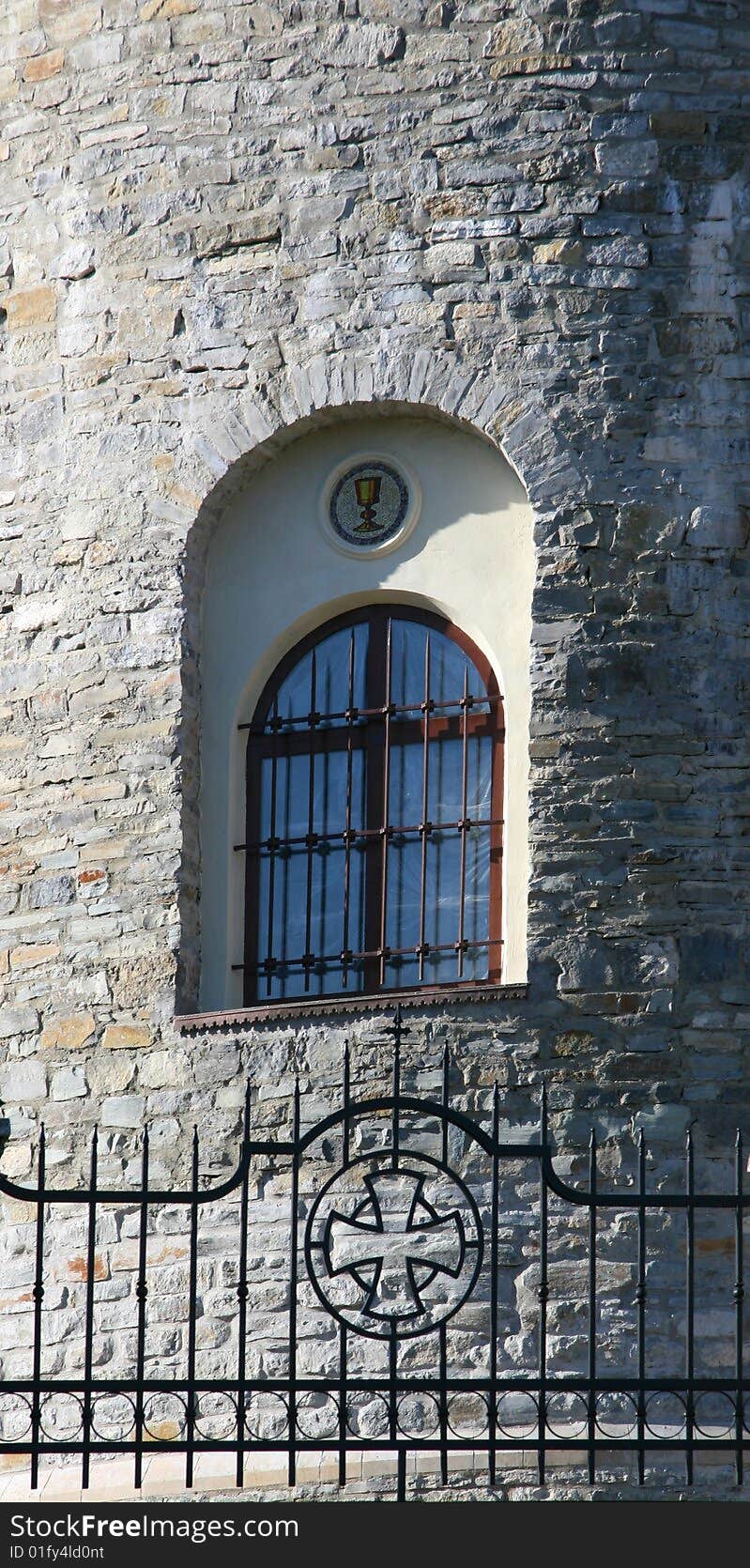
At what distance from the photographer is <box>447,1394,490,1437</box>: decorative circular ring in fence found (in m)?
9.62

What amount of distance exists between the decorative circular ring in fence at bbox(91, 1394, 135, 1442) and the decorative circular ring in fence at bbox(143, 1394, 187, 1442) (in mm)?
68

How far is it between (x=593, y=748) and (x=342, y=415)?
1898 millimetres

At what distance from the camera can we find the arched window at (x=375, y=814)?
10.8 m

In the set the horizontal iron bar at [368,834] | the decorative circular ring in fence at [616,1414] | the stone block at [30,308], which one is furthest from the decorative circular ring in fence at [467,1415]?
the stone block at [30,308]

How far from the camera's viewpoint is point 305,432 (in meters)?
11.3

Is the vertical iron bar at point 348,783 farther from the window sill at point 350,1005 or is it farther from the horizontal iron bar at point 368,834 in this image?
the window sill at point 350,1005

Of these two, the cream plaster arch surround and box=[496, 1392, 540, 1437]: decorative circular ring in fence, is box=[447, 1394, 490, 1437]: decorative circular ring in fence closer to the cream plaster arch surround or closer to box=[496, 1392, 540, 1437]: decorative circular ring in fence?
box=[496, 1392, 540, 1437]: decorative circular ring in fence

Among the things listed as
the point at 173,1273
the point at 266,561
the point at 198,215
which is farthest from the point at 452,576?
the point at 173,1273

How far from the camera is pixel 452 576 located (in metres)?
11.1

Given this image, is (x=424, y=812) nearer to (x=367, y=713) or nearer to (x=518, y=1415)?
(x=367, y=713)

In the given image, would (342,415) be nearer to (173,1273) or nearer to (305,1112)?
(305,1112)

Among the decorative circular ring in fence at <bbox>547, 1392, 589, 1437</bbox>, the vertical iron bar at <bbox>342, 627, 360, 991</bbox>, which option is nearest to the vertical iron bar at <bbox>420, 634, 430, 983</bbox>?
the vertical iron bar at <bbox>342, 627, 360, 991</bbox>

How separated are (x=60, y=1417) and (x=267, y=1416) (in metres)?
0.83

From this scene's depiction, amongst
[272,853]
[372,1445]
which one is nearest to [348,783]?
[272,853]
